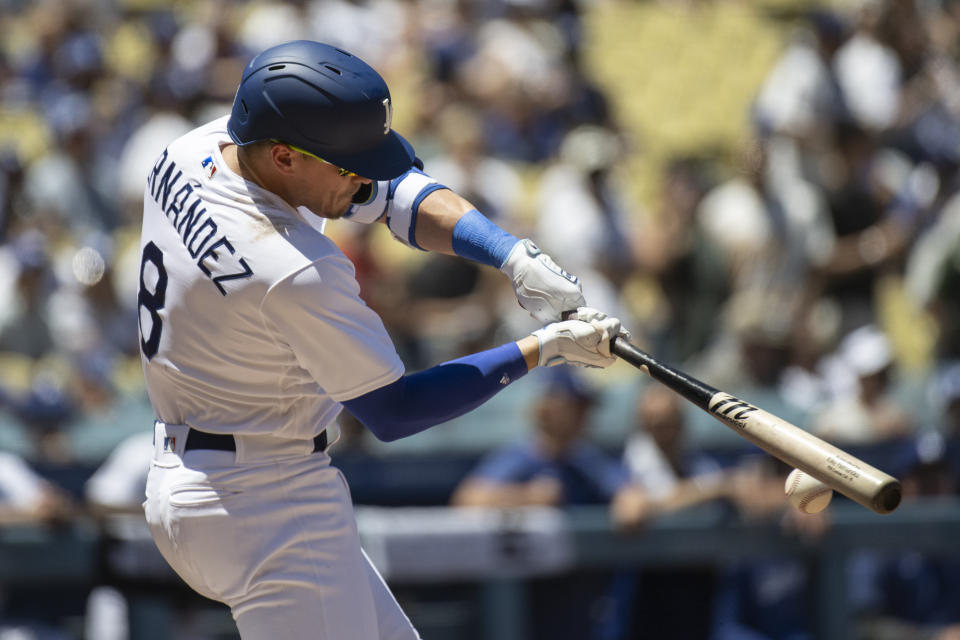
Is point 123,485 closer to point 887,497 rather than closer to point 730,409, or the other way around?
point 730,409

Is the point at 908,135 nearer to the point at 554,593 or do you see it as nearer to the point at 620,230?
the point at 620,230

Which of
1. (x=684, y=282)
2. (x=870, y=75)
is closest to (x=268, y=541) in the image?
(x=684, y=282)

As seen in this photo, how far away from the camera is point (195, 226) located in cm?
256

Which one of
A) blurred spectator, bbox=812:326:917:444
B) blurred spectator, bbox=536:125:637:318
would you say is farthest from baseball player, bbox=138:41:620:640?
blurred spectator, bbox=536:125:637:318

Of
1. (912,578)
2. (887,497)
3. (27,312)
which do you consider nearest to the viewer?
(887,497)

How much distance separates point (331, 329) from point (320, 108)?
42 cm

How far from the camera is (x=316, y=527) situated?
8.60 feet

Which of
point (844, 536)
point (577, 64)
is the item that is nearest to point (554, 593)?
point (844, 536)

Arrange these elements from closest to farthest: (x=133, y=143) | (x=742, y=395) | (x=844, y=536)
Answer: (x=844, y=536) < (x=742, y=395) < (x=133, y=143)

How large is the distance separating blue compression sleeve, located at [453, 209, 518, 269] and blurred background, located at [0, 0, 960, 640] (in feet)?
6.29

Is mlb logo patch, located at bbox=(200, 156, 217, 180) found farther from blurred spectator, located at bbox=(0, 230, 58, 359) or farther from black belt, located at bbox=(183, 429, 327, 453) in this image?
blurred spectator, located at bbox=(0, 230, 58, 359)

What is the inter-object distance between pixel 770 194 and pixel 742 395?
159 centimetres

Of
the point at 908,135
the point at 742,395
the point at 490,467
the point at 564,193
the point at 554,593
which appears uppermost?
the point at 908,135

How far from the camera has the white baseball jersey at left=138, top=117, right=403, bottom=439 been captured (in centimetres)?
247
